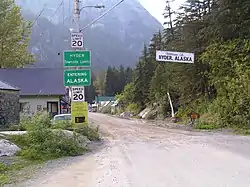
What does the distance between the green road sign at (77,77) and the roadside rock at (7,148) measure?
535cm

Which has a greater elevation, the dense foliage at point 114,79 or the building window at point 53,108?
the dense foliage at point 114,79

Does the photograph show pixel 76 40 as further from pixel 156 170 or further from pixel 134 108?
pixel 134 108

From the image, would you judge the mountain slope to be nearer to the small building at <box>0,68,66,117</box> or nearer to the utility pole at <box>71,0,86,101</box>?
the small building at <box>0,68,66,117</box>

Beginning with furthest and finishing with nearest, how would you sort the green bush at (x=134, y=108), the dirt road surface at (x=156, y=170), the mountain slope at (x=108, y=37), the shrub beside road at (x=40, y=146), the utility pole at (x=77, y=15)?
the green bush at (x=134, y=108) < the mountain slope at (x=108, y=37) < the utility pole at (x=77, y=15) < the shrub beside road at (x=40, y=146) < the dirt road surface at (x=156, y=170)

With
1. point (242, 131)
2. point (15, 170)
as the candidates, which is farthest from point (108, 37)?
point (15, 170)

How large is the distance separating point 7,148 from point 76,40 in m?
7.65

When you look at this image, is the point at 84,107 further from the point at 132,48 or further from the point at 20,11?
the point at 132,48

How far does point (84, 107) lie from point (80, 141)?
2831 mm

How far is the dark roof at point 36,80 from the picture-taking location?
1806 inches

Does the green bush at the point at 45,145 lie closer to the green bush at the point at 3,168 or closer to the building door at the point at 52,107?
the green bush at the point at 3,168

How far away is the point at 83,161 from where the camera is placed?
44.7 feet

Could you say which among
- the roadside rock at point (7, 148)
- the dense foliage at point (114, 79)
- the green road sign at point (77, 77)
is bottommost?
the roadside rock at point (7, 148)

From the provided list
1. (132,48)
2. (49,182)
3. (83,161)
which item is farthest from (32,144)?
(132,48)

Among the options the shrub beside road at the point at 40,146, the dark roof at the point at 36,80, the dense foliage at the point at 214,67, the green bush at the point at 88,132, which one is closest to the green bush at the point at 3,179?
the shrub beside road at the point at 40,146
